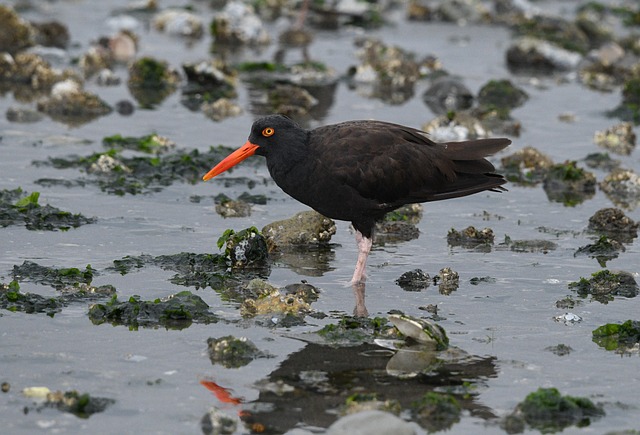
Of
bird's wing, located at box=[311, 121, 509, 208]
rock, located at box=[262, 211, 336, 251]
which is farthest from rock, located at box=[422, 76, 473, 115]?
bird's wing, located at box=[311, 121, 509, 208]

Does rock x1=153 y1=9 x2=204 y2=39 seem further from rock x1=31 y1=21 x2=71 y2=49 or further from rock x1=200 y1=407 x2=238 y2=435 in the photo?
rock x1=200 y1=407 x2=238 y2=435

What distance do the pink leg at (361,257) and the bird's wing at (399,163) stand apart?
1.09ft

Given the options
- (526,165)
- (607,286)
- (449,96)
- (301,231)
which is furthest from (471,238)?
(449,96)

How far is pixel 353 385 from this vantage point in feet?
21.6

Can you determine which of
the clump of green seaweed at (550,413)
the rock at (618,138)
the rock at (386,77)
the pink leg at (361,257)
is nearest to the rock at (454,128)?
the rock at (618,138)

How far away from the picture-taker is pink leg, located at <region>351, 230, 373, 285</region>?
8.59m

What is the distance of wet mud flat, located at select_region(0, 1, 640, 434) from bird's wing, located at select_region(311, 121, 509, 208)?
67 centimetres

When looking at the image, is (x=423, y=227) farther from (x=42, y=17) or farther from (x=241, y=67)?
(x=42, y=17)

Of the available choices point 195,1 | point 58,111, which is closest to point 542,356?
point 58,111

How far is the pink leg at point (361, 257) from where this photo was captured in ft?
28.2

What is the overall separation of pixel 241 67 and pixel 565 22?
7.51 m

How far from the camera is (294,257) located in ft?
30.4

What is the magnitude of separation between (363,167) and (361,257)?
713mm

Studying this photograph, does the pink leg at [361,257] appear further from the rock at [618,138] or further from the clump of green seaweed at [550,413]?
the rock at [618,138]
